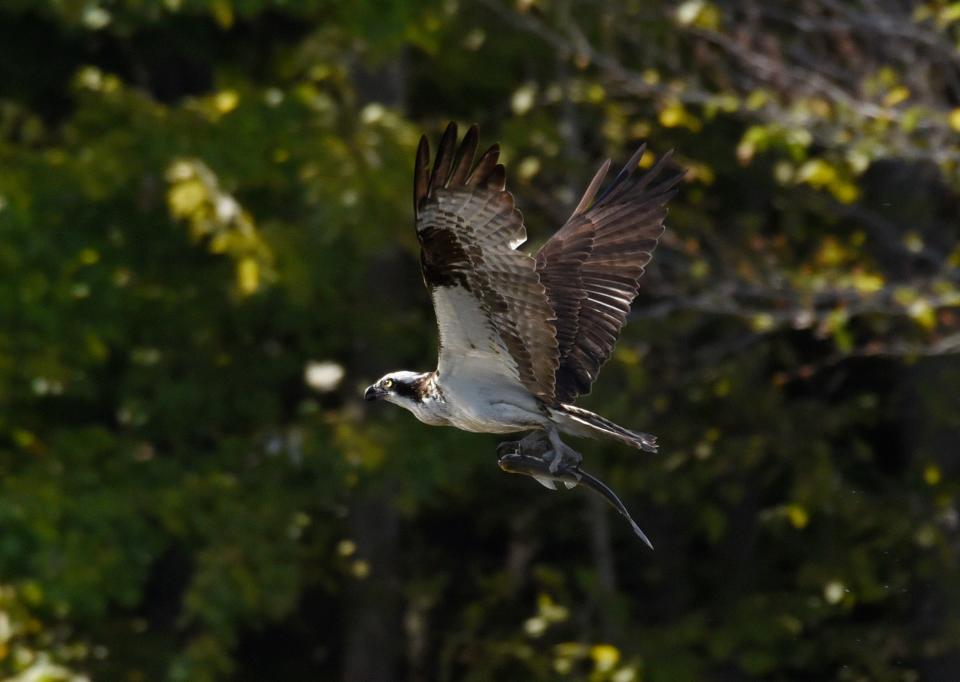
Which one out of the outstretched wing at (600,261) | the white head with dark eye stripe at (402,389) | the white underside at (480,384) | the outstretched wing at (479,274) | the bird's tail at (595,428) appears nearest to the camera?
the outstretched wing at (479,274)

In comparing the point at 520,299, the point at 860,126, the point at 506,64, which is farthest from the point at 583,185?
the point at 520,299

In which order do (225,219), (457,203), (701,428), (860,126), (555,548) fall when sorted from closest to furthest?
1. (457,203)
2. (860,126)
3. (225,219)
4. (701,428)
5. (555,548)

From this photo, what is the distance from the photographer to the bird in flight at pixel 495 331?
14.5ft

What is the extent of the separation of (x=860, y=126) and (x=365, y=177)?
8.82ft

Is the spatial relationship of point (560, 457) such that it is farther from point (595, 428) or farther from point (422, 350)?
point (422, 350)

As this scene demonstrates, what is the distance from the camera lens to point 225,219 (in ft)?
29.2

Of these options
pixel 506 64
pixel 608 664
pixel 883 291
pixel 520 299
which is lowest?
pixel 520 299

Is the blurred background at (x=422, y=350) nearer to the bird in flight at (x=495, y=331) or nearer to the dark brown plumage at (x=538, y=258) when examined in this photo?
the dark brown plumage at (x=538, y=258)

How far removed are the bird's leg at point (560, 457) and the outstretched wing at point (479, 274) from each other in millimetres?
183

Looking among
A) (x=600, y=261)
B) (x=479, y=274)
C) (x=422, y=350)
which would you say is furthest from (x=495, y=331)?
(x=422, y=350)

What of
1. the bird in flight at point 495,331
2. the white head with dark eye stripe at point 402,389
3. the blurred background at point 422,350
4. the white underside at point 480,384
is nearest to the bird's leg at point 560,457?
the bird in flight at point 495,331

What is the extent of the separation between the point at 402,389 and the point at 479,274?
0.65m

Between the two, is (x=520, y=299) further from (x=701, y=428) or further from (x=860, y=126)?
(x=701, y=428)

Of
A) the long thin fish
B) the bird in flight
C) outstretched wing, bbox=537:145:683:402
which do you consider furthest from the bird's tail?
outstretched wing, bbox=537:145:683:402
